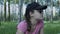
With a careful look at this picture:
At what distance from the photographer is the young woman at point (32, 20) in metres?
1.91

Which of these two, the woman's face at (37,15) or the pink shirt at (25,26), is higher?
the woman's face at (37,15)

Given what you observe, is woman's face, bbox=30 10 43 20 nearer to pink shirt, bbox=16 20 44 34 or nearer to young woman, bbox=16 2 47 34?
young woman, bbox=16 2 47 34

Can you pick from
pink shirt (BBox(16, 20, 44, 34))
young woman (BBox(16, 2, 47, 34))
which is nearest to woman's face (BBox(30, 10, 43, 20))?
young woman (BBox(16, 2, 47, 34))

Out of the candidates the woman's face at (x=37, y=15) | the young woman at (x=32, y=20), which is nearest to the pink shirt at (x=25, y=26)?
the young woman at (x=32, y=20)

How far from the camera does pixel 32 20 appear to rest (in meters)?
1.95

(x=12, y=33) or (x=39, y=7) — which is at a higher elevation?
(x=39, y=7)

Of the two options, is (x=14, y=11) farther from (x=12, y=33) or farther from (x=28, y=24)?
(x=28, y=24)

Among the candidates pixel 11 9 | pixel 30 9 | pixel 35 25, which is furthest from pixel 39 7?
pixel 11 9

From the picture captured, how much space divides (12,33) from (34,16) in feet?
10.4

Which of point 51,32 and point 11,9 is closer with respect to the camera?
point 51,32

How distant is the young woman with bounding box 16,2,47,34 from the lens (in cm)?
191

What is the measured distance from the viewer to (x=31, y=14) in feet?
6.26

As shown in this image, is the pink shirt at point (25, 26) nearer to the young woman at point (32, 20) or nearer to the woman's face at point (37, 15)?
the young woman at point (32, 20)

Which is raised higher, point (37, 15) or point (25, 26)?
point (37, 15)
